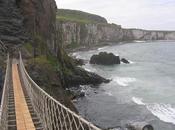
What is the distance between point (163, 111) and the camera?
4103 centimetres

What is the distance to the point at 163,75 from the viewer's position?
246 ft

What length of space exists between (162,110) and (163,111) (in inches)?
24.7

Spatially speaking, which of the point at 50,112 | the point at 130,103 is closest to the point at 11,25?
the point at 130,103

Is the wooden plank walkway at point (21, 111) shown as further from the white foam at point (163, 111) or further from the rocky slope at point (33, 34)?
the white foam at point (163, 111)

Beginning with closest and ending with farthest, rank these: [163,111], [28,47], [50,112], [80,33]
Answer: [50,112] < [163,111] < [28,47] < [80,33]

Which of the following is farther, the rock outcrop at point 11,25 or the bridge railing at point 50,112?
the rock outcrop at point 11,25

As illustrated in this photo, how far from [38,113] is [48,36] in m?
36.5

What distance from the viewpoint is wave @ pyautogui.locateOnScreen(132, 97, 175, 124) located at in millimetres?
37841

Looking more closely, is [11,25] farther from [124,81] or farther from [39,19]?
[124,81]

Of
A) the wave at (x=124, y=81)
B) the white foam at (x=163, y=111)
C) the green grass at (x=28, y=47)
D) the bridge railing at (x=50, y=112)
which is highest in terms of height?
the green grass at (x=28, y=47)

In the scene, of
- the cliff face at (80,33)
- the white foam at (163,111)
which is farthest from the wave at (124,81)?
the cliff face at (80,33)

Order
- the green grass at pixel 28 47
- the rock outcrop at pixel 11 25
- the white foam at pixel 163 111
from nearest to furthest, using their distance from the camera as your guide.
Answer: the white foam at pixel 163 111 < the green grass at pixel 28 47 < the rock outcrop at pixel 11 25

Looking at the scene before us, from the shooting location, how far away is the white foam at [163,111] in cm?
3778

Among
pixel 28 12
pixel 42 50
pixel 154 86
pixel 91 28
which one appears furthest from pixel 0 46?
pixel 91 28
